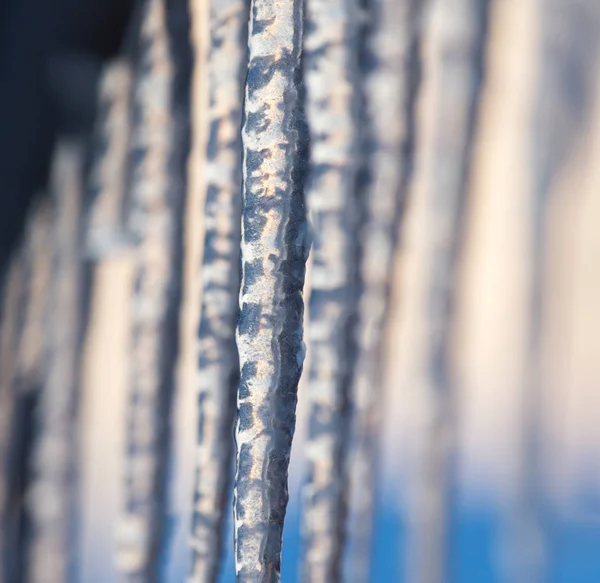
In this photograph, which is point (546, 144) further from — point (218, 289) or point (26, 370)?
point (26, 370)

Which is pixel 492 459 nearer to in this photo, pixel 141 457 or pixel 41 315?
pixel 141 457

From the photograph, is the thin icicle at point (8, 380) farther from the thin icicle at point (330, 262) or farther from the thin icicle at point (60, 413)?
the thin icicle at point (330, 262)

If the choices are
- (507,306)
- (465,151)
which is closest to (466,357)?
(507,306)

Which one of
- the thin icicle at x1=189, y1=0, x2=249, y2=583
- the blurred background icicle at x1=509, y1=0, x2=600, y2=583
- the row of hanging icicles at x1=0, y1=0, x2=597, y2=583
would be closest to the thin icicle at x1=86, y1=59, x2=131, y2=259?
Answer: the row of hanging icicles at x1=0, y1=0, x2=597, y2=583

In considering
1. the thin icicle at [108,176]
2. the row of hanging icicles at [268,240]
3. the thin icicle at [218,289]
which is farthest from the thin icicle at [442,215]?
the thin icicle at [108,176]

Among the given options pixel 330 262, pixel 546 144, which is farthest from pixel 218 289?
pixel 546 144
